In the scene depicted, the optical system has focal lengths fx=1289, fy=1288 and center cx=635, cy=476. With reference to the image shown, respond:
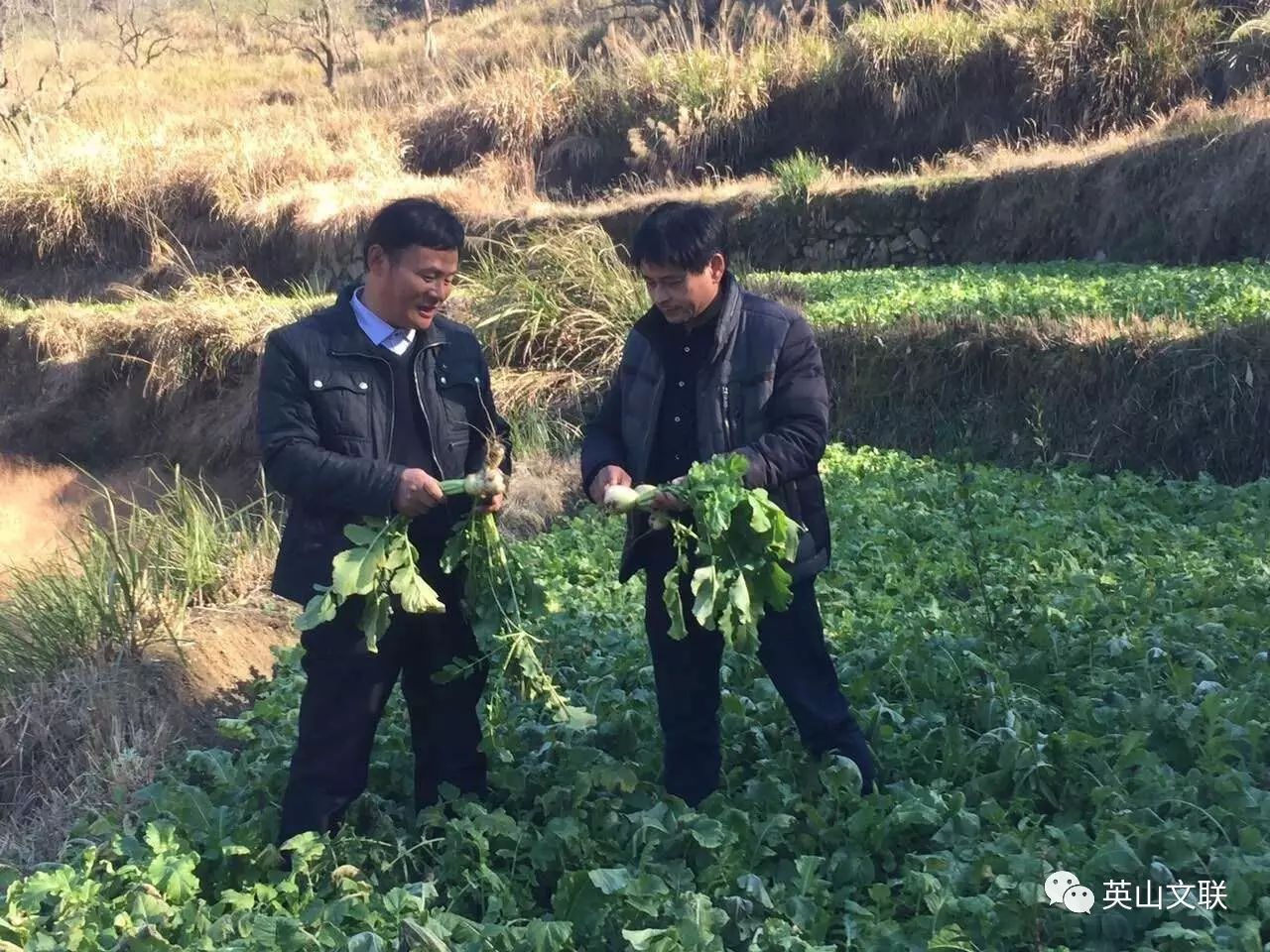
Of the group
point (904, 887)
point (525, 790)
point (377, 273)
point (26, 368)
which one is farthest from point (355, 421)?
point (26, 368)

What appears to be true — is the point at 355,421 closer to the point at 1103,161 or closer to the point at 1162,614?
the point at 1162,614

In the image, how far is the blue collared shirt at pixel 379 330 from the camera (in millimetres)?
3805

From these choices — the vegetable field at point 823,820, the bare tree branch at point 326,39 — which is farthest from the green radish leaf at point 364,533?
the bare tree branch at point 326,39

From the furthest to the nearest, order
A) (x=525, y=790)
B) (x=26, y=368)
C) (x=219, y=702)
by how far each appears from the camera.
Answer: (x=26, y=368) < (x=219, y=702) < (x=525, y=790)

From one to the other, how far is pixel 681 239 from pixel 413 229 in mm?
769

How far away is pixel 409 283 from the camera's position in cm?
372

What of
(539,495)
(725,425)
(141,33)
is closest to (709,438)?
(725,425)

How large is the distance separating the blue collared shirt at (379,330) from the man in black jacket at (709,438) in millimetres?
686

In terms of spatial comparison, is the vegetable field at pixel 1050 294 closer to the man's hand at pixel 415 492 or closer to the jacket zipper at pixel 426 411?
the jacket zipper at pixel 426 411

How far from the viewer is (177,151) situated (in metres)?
19.3

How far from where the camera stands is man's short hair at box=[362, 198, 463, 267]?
3701 mm

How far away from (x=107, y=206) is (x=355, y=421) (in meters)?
17.1

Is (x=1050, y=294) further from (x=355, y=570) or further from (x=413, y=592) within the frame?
(x=355, y=570)

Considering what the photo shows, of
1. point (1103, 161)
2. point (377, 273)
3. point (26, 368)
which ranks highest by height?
point (377, 273)
